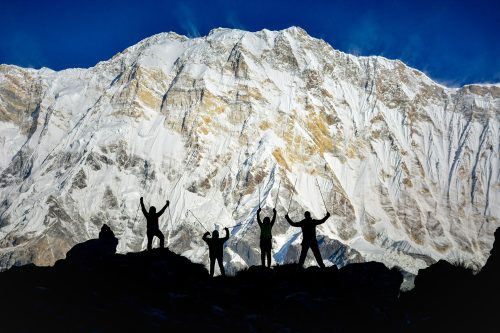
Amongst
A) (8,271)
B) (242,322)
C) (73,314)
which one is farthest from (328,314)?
(8,271)

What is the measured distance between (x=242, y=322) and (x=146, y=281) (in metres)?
4.12

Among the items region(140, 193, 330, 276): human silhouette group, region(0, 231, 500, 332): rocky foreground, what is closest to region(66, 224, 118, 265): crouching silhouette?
region(0, 231, 500, 332): rocky foreground

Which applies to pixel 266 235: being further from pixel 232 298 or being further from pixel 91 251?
pixel 91 251

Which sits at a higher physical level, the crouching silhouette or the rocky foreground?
the crouching silhouette

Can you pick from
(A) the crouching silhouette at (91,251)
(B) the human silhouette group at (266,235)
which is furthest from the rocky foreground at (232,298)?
(B) the human silhouette group at (266,235)

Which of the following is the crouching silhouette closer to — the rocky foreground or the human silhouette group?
the rocky foreground

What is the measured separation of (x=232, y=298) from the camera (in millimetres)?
29734

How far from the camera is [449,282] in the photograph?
31516mm

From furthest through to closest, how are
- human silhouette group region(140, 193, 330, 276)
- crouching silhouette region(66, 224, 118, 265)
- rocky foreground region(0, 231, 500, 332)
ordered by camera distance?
1. human silhouette group region(140, 193, 330, 276)
2. crouching silhouette region(66, 224, 118, 265)
3. rocky foreground region(0, 231, 500, 332)

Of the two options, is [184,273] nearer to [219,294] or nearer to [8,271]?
[219,294]

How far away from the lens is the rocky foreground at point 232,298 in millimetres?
27062

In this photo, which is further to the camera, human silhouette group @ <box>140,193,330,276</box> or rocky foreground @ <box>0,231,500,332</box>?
human silhouette group @ <box>140,193,330,276</box>

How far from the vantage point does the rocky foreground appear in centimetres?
2706

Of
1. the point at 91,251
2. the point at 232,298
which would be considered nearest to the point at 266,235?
the point at 232,298
